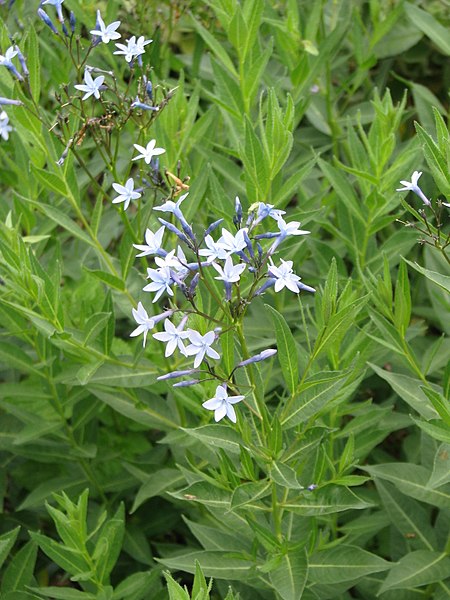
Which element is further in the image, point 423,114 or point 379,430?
point 423,114

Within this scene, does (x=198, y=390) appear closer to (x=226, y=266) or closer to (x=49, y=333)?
(x=49, y=333)

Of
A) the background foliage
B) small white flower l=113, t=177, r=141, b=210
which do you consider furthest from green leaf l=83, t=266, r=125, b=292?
small white flower l=113, t=177, r=141, b=210

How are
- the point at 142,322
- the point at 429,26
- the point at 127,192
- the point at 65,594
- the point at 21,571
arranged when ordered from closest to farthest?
1. the point at 142,322
2. the point at 127,192
3. the point at 65,594
4. the point at 21,571
5. the point at 429,26

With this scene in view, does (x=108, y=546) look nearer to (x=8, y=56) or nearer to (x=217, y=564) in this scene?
(x=217, y=564)

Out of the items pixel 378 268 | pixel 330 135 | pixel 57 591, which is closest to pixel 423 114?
pixel 330 135

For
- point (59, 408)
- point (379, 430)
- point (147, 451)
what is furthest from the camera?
point (147, 451)

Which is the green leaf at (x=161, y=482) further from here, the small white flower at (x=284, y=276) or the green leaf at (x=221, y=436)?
the small white flower at (x=284, y=276)

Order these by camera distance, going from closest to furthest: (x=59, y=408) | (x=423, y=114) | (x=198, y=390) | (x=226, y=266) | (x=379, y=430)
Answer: (x=226, y=266)
(x=198, y=390)
(x=379, y=430)
(x=59, y=408)
(x=423, y=114)

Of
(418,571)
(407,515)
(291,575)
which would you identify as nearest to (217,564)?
(291,575)
